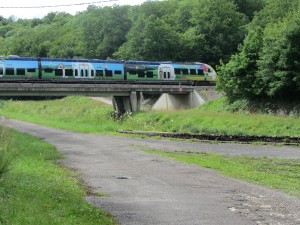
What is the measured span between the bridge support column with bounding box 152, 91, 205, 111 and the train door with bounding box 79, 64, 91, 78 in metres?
11.2

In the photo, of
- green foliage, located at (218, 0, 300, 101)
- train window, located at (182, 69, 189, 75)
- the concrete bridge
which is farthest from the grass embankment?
train window, located at (182, 69, 189, 75)

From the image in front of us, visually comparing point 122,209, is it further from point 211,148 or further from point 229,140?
point 229,140

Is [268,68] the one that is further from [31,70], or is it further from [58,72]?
[31,70]

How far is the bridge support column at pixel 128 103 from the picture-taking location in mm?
56062

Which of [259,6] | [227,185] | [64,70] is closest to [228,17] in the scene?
[259,6]

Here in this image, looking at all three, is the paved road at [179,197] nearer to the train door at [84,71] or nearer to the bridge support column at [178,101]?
the train door at [84,71]

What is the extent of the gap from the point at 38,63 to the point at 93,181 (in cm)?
3992

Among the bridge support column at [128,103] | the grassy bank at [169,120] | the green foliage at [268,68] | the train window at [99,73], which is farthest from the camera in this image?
the bridge support column at [128,103]

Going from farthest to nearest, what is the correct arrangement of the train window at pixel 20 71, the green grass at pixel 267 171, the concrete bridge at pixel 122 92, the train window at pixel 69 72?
1. the train window at pixel 69 72
2. the train window at pixel 20 71
3. the concrete bridge at pixel 122 92
4. the green grass at pixel 267 171

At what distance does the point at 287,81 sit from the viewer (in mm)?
42188

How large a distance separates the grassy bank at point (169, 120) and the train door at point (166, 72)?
6763mm

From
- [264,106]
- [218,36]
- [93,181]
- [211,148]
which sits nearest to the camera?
[93,181]

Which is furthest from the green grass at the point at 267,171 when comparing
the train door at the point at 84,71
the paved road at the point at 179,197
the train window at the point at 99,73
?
the train window at the point at 99,73

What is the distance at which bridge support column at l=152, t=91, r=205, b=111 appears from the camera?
5856 cm
